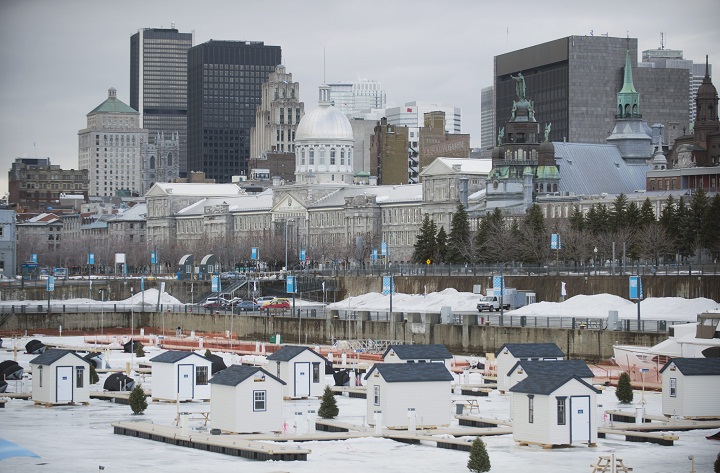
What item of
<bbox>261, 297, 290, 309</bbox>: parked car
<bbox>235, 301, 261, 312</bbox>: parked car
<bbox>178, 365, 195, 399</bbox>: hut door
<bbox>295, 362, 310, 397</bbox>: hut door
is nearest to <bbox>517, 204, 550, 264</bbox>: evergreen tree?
<bbox>261, 297, 290, 309</bbox>: parked car

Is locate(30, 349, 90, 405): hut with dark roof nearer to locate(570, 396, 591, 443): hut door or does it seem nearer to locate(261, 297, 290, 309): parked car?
locate(570, 396, 591, 443): hut door

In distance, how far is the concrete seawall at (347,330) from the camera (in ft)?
276

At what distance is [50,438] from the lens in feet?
183

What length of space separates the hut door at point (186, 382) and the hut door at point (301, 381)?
4.47m

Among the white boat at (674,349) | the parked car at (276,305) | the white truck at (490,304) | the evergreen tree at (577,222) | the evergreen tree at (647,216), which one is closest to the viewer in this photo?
the white boat at (674,349)

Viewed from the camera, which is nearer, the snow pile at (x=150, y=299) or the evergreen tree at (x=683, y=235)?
the evergreen tree at (x=683, y=235)

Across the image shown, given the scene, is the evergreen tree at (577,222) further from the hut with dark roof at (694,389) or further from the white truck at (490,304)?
the hut with dark roof at (694,389)

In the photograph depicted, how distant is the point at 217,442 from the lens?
53438mm

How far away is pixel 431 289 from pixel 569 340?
38.9m

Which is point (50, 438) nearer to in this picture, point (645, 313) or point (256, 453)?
point (256, 453)

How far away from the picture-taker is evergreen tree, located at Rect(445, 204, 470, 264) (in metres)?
143

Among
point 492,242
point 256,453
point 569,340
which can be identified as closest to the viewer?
point 256,453

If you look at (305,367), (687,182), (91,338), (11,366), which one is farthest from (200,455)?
(687,182)

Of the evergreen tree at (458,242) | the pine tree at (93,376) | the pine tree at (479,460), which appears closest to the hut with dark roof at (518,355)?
the pine tree at (93,376)
